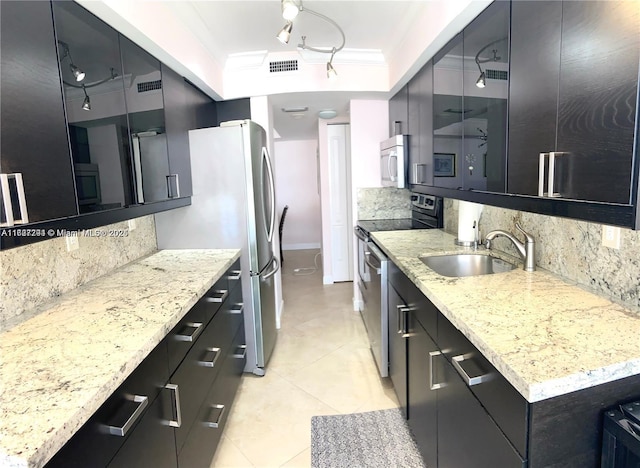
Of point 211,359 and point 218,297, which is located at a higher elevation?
point 218,297

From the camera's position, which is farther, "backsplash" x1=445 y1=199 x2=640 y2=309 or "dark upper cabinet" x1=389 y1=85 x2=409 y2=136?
"dark upper cabinet" x1=389 y1=85 x2=409 y2=136

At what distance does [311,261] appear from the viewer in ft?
20.7

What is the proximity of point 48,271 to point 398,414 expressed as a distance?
204cm

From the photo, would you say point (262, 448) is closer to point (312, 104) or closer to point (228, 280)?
point (228, 280)

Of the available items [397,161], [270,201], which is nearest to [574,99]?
[397,161]

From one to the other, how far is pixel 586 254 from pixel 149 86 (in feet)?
7.60

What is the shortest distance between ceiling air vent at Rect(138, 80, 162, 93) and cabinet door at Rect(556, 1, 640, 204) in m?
1.91

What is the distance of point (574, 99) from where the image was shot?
1.13 m

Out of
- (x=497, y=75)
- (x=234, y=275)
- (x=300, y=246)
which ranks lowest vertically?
(x=300, y=246)

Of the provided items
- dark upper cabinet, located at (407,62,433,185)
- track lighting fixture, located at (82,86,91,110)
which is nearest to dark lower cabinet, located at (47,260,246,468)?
track lighting fixture, located at (82,86,91,110)

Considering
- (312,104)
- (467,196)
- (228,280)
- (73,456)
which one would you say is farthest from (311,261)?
(73,456)

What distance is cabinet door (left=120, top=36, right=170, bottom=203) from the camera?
1.80 m

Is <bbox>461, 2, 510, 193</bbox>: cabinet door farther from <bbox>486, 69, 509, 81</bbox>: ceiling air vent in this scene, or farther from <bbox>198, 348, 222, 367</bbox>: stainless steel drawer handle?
<bbox>198, 348, 222, 367</bbox>: stainless steel drawer handle

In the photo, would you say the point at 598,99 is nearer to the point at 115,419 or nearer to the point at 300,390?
the point at 115,419
